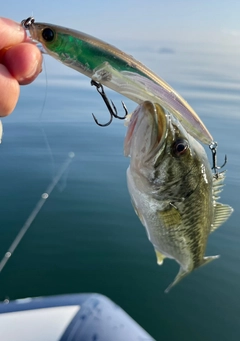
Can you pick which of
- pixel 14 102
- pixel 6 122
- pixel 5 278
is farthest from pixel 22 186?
pixel 14 102

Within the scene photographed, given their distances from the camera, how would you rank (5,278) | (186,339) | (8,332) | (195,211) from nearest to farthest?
(195,211)
(8,332)
(186,339)
(5,278)

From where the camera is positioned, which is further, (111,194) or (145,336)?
(111,194)

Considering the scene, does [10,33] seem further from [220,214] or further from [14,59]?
[220,214]

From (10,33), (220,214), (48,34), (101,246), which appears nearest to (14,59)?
(10,33)

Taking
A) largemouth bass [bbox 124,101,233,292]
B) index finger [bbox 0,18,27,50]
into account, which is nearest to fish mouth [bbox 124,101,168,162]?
largemouth bass [bbox 124,101,233,292]

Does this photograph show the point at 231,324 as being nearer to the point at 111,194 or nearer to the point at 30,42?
the point at 111,194

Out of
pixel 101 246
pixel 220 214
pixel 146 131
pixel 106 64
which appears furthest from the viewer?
pixel 101 246
